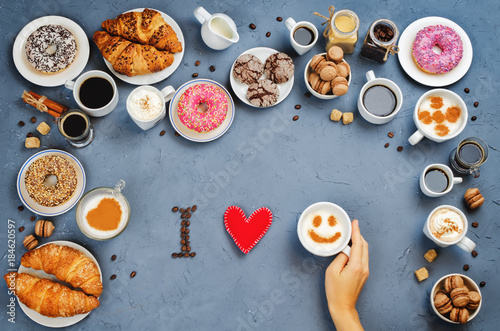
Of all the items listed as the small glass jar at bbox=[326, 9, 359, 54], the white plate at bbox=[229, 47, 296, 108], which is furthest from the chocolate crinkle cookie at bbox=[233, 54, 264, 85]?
the small glass jar at bbox=[326, 9, 359, 54]

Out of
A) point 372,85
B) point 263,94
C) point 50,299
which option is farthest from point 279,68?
point 50,299

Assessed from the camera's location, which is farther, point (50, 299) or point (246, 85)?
point (246, 85)

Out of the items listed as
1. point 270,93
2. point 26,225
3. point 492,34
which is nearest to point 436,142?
point 492,34

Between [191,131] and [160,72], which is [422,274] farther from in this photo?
[160,72]

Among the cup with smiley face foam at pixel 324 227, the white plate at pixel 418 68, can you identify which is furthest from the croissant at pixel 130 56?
the white plate at pixel 418 68

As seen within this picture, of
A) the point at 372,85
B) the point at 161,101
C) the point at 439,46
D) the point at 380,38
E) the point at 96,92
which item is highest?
the point at 439,46

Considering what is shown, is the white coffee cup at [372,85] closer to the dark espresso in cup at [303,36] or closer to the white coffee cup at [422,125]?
the white coffee cup at [422,125]
